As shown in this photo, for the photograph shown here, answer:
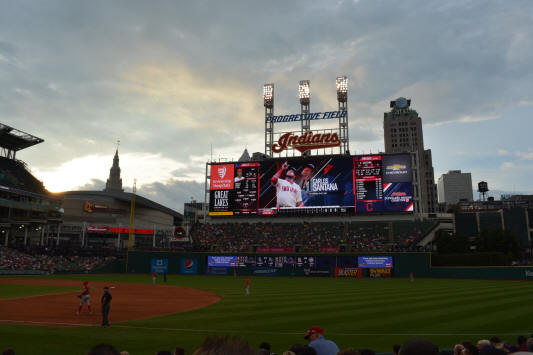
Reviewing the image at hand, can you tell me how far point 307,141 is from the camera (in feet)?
204

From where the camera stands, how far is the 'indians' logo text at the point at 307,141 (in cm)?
6162

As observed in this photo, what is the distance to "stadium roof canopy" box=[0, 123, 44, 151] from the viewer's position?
72062 mm

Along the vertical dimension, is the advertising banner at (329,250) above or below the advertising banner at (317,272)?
above

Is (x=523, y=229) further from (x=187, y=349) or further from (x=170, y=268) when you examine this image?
(x=187, y=349)

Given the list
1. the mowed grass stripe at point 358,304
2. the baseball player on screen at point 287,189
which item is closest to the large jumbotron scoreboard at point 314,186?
the baseball player on screen at point 287,189

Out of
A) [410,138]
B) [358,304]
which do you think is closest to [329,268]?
[358,304]

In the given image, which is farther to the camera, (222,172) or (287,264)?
(222,172)

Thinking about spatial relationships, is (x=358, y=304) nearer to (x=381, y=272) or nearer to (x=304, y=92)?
(x=381, y=272)

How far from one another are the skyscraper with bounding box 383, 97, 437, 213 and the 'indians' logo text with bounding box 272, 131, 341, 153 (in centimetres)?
10821

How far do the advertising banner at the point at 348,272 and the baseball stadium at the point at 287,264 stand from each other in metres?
0.13

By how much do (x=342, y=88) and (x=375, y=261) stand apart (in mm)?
30409

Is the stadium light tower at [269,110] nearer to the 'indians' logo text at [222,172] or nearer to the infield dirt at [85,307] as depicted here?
the 'indians' logo text at [222,172]

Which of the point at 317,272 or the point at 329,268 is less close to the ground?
the point at 329,268

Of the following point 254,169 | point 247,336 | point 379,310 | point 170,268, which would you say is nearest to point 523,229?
point 254,169
